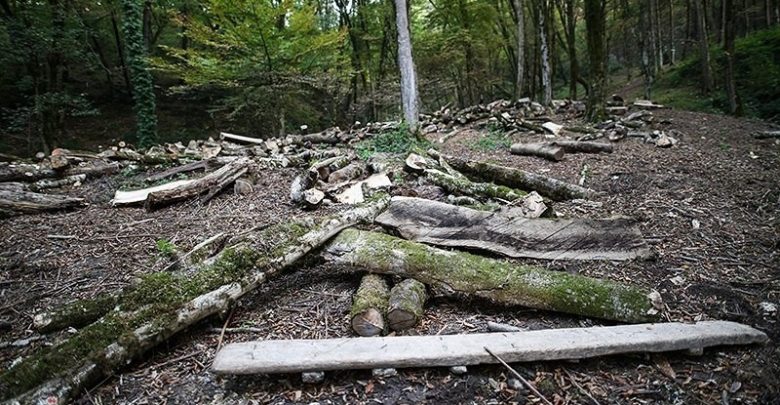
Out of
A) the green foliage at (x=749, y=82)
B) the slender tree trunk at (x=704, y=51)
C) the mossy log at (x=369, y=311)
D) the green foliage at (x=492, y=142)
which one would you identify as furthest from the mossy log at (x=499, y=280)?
the slender tree trunk at (x=704, y=51)

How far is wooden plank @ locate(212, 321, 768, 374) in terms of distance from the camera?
76.2 inches

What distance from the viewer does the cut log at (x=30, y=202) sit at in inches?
179

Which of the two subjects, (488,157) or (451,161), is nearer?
(451,161)

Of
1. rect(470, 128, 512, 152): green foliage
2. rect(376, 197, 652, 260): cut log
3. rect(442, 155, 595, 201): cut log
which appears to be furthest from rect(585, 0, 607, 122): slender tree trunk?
rect(376, 197, 652, 260): cut log

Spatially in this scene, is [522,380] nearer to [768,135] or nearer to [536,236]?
[536,236]

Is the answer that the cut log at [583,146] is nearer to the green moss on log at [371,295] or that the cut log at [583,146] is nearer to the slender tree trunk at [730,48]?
the green moss on log at [371,295]

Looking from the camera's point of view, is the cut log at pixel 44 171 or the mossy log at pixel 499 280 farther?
the cut log at pixel 44 171

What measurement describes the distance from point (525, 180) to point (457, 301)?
2.76 metres

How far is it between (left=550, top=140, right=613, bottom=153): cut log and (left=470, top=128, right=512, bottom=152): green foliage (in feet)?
3.92

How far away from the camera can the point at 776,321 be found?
2262 mm

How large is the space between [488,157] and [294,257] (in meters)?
5.21

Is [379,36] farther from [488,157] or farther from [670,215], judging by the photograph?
[670,215]

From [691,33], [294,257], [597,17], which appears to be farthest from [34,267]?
[691,33]

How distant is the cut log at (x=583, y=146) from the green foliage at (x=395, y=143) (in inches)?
101
